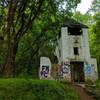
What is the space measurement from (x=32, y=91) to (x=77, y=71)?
12.7 m

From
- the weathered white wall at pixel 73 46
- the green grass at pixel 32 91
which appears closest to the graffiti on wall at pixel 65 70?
the weathered white wall at pixel 73 46

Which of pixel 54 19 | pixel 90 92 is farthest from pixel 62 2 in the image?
pixel 90 92

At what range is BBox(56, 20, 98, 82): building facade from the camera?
2292cm

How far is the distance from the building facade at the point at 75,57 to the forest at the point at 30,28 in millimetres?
1273

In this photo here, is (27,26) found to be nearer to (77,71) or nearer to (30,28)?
(30,28)

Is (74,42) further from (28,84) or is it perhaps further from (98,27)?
(28,84)

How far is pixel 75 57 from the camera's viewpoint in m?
23.9

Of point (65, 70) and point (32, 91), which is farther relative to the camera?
point (65, 70)

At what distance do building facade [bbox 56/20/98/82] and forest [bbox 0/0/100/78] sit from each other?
127cm

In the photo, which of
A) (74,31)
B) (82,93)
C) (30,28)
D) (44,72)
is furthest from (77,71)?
(82,93)

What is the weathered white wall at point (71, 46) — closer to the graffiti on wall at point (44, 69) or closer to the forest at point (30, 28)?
the forest at point (30, 28)

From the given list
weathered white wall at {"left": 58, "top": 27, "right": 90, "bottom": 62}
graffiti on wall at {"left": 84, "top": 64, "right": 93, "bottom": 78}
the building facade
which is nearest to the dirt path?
the building facade

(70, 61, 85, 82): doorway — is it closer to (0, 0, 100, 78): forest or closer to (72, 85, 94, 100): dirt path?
(0, 0, 100, 78): forest

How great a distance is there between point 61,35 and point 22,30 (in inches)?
331
